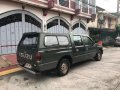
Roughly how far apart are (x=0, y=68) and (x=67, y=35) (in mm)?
3564

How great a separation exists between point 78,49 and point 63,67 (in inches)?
54.4

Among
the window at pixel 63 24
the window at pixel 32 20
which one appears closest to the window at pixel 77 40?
the window at pixel 32 20

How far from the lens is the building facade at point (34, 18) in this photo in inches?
390

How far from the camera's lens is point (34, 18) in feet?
39.2

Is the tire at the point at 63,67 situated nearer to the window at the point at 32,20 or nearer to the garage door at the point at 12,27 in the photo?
the garage door at the point at 12,27

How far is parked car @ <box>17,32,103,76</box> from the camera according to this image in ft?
17.9

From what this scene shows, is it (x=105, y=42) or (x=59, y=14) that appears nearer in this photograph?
(x=59, y=14)

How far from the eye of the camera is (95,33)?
69.0 feet

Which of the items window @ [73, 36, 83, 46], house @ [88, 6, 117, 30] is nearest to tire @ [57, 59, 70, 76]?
window @ [73, 36, 83, 46]

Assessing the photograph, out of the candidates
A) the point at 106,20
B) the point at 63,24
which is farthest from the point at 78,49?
the point at 106,20

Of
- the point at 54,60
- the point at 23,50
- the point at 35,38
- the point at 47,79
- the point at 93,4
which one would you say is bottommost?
the point at 47,79

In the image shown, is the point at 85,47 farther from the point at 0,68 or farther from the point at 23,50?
the point at 0,68

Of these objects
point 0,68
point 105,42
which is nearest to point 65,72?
point 0,68

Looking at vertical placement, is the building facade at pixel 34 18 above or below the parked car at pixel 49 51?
above
